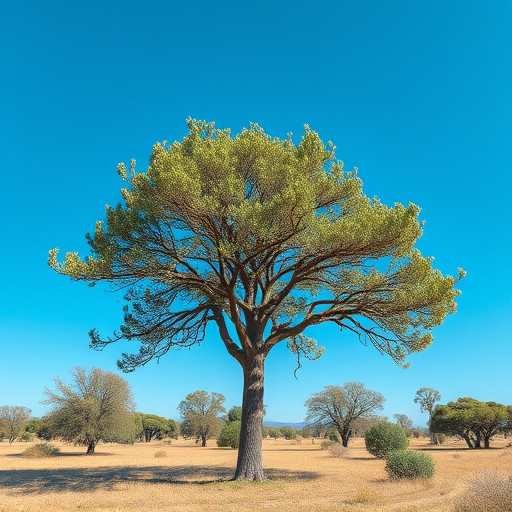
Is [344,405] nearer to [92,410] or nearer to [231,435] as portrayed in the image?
[231,435]

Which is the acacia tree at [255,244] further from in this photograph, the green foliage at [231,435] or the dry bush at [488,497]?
the green foliage at [231,435]

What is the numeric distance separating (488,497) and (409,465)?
24.9ft

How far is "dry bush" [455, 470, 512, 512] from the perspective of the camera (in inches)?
303

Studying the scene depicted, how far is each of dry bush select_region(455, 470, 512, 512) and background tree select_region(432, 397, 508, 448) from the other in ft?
121

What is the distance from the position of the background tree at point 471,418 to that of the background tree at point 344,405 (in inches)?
267

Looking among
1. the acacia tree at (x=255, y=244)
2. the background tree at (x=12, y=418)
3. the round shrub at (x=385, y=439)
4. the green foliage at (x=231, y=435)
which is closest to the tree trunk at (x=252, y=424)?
the acacia tree at (x=255, y=244)

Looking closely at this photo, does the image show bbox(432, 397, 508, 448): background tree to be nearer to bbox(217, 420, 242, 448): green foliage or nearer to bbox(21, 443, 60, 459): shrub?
bbox(217, 420, 242, 448): green foliage

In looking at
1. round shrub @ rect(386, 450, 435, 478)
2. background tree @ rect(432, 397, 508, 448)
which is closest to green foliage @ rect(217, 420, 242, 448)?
background tree @ rect(432, 397, 508, 448)

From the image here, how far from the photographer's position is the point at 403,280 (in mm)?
13555

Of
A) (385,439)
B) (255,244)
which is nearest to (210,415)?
(385,439)

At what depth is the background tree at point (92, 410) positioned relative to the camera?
112 ft

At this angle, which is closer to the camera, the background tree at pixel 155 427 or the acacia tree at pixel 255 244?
the acacia tree at pixel 255 244

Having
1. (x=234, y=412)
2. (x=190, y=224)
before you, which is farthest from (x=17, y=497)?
(x=234, y=412)

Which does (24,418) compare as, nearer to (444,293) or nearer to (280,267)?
(280,267)
